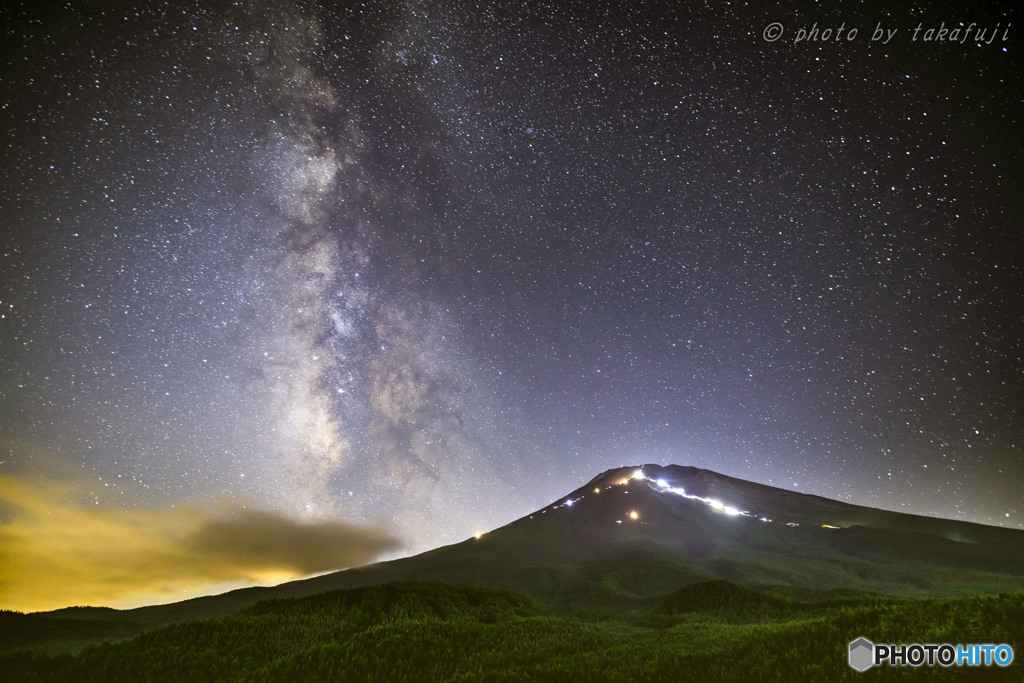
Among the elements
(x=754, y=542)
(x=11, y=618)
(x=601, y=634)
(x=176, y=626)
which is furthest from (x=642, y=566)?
(x=11, y=618)

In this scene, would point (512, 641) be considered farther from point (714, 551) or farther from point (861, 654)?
point (714, 551)

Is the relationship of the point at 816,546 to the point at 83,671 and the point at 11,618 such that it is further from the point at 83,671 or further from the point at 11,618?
the point at 11,618

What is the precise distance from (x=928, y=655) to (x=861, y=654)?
5.56ft

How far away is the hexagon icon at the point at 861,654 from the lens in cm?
1434

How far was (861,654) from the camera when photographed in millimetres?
14953

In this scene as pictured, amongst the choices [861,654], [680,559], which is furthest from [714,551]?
[861,654]

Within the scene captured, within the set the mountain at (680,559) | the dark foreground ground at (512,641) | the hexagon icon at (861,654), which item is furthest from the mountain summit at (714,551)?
the hexagon icon at (861,654)

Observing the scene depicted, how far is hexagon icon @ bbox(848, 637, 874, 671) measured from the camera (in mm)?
14344

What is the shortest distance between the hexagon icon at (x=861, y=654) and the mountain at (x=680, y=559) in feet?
87.8

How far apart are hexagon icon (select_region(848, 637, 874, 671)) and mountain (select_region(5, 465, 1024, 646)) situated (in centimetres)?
2675

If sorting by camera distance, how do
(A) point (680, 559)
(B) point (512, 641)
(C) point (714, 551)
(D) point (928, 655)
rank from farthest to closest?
(C) point (714, 551)
(A) point (680, 559)
(B) point (512, 641)
(D) point (928, 655)

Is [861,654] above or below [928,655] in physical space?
below

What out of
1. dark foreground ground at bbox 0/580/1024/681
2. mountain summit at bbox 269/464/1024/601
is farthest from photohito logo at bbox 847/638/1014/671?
mountain summit at bbox 269/464/1024/601

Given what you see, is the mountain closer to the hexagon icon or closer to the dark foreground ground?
the dark foreground ground
